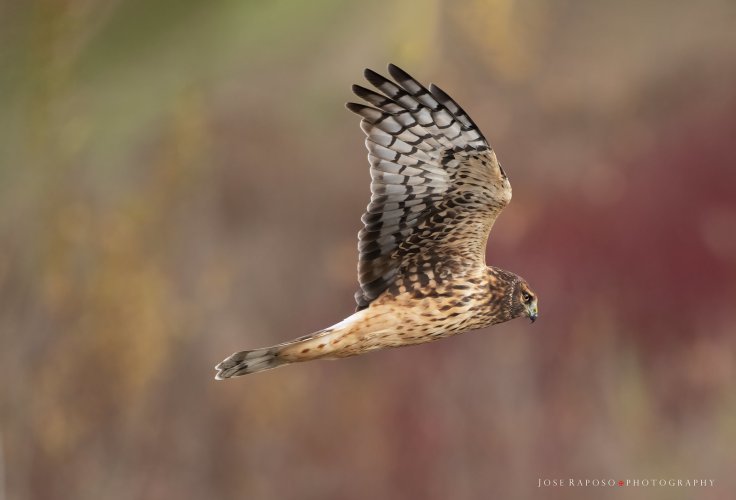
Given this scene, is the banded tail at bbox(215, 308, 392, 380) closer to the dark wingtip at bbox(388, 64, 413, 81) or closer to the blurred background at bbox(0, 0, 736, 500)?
the dark wingtip at bbox(388, 64, 413, 81)

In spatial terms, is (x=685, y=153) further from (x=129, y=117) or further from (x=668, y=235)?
(x=129, y=117)

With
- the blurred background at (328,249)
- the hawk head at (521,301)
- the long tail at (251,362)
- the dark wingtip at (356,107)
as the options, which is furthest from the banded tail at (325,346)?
the blurred background at (328,249)

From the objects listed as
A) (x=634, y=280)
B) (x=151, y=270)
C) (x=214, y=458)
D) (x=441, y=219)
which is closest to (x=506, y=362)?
(x=634, y=280)

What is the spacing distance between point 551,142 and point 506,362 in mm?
1217

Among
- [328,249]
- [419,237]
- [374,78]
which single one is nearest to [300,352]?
[419,237]

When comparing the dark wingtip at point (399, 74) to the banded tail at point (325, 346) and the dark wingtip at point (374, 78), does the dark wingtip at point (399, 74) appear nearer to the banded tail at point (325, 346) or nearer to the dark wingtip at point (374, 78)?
the dark wingtip at point (374, 78)

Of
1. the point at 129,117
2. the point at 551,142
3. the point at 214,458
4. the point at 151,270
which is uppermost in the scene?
the point at 129,117

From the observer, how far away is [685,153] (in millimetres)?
4996

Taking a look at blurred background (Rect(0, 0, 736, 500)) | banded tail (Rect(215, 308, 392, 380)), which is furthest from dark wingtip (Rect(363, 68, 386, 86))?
blurred background (Rect(0, 0, 736, 500))

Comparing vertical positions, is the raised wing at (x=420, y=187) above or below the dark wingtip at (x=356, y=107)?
below

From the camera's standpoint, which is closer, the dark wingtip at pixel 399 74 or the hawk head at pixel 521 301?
the dark wingtip at pixel 399 74

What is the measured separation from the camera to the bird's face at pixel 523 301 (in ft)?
8.63

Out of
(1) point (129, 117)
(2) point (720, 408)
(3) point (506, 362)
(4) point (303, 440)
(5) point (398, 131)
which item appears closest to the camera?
(5) point (398, 131)

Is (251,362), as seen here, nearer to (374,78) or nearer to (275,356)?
(275,356)
